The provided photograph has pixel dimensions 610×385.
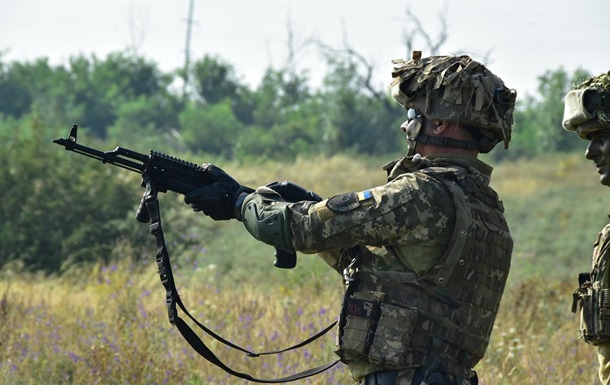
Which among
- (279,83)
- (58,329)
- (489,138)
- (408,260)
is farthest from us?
(279,83)

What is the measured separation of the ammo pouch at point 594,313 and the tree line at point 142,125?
9513 mm

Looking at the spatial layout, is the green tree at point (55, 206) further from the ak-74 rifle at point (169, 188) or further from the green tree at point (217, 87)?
the green tree at point (217, 87)

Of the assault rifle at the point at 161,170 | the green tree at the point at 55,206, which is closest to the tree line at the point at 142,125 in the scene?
the green tree at the point at 55,206

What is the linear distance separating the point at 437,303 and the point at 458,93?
854 millimetres

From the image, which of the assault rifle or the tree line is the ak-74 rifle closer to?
the assault rifle

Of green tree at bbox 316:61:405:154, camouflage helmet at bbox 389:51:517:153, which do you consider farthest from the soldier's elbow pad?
green tree at bbox 316:61:405:154

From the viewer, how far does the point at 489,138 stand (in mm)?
4395

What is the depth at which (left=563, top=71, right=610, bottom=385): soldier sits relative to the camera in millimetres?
4672

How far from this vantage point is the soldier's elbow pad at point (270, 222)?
4.13 metres

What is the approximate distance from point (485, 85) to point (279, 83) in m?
55.4

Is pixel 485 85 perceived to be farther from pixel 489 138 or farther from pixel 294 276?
pixel 294 276

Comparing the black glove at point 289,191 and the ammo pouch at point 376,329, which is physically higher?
the black glove at point 289,191

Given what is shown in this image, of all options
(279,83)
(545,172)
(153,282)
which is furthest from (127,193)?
(279,83)

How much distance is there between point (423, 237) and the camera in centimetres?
401
